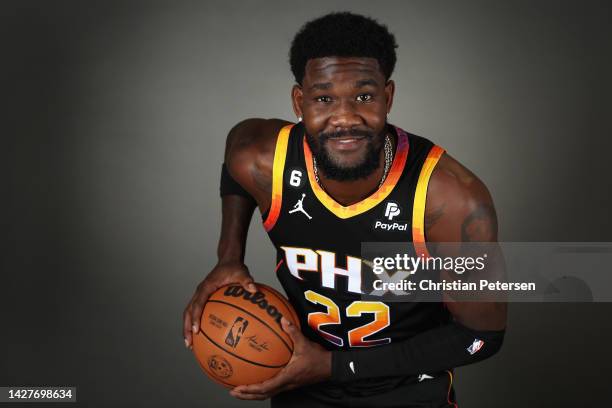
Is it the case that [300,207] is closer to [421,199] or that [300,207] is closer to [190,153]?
[421,199]

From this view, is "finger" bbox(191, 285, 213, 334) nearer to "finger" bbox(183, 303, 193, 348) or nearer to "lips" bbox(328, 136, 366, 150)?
"finger" bbox(183, 303, 193, 348)

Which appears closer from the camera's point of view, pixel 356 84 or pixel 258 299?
pixel 356 84

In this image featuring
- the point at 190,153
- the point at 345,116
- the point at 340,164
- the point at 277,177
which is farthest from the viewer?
the point at 190,153

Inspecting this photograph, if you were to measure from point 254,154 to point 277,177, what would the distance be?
17 centimetres

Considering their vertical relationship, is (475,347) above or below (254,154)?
below

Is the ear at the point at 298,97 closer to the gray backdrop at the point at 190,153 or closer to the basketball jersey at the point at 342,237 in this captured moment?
the basketball jersey at the point at 342,237

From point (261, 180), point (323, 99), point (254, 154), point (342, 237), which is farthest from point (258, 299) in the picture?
point (323, 99)

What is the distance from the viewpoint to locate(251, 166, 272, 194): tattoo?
130 inches

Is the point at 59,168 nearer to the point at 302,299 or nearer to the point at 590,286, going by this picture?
the point at 302,299

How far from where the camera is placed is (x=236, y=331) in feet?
9.73

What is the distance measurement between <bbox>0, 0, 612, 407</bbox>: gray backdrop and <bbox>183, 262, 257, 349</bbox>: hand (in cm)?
195

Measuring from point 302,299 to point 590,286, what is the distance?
239 cm

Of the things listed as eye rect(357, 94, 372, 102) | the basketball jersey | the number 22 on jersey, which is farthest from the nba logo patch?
eye rect(357, 94, 372, 102)

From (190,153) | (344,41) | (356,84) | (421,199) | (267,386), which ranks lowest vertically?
(267,386)
